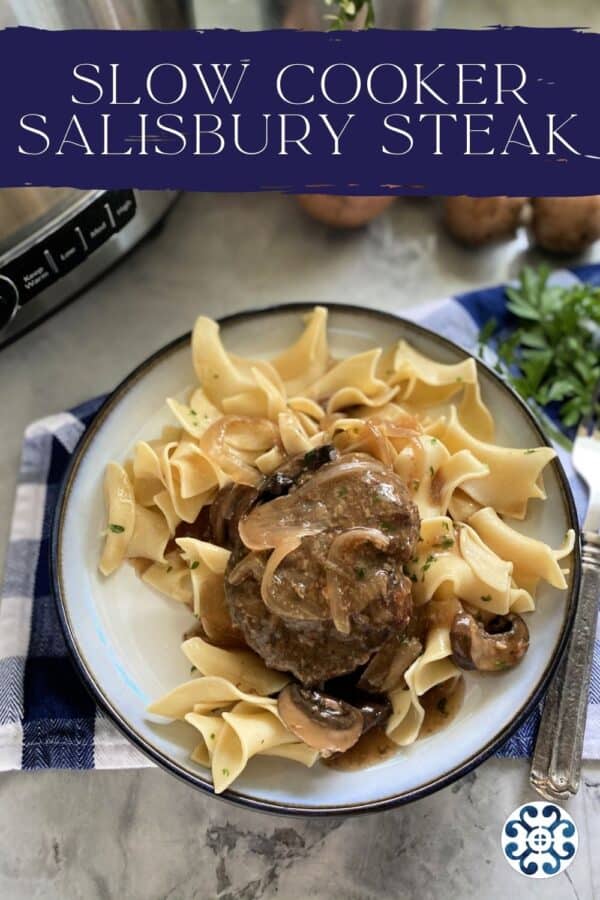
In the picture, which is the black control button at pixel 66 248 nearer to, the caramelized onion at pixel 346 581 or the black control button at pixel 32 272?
the black control button at pixel 32 272

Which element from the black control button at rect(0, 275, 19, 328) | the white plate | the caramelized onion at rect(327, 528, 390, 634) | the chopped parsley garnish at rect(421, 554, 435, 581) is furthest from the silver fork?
the black control button at rect(0, 275, 19, 328)

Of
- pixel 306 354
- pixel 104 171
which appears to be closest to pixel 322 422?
pixel 306 354

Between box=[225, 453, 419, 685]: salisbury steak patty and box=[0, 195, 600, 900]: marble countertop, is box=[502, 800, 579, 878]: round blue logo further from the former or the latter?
box=[225, 453, 419, 685]: salisbury steak patty

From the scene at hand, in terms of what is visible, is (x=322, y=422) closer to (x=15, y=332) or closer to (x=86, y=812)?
(x=15, y=332)

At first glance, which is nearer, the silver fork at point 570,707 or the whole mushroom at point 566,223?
the silver fork at point 570,707

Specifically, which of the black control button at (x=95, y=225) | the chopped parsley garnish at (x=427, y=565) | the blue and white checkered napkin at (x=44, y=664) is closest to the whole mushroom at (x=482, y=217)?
the blue and white checkered napkin at (x=44, y=664)
